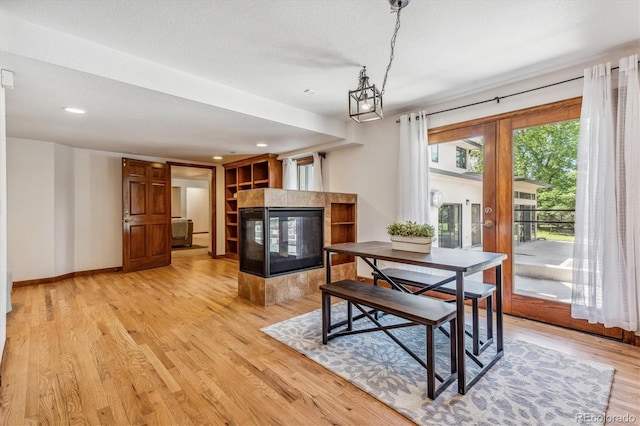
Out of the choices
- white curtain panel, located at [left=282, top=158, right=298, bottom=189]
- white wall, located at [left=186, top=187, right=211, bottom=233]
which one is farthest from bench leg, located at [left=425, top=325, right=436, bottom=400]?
white wall, located at [left=186, top=187, right=211, bottom=233]

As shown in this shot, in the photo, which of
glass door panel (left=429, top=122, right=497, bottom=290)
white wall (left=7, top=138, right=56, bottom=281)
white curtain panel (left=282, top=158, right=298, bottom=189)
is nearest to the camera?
glass door panel (left=429, top=122, right=497, bottom=290)

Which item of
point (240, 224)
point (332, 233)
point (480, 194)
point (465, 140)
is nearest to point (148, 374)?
point (240, 224)

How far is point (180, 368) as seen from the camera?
6.68 feet

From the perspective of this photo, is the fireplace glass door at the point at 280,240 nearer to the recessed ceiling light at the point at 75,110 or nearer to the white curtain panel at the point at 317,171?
the white curtain panel at the point at 317,171

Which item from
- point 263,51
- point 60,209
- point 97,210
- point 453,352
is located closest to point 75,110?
point 263,51

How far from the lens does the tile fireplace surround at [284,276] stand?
3416mm

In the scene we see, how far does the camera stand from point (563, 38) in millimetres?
2240

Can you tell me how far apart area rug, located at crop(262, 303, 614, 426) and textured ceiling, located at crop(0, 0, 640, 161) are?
2383mm

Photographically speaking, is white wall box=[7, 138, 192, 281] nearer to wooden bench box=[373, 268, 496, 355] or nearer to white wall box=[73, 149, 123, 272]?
white wall box=[73, 149, 123, 272]

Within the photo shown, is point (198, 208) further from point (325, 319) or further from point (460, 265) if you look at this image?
point (460, 265)

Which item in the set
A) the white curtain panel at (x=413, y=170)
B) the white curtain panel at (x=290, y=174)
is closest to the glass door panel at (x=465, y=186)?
the white curtain panel at (x=413, y=170)

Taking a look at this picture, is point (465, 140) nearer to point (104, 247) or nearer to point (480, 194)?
point (480, 194)

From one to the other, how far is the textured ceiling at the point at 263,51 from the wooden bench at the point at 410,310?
6.31 feet

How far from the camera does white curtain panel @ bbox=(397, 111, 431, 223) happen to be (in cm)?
354
